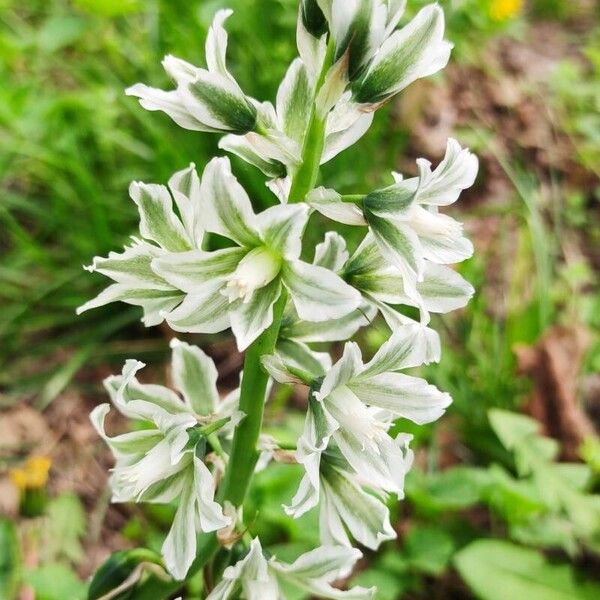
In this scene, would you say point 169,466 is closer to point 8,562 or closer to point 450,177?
point 450,177

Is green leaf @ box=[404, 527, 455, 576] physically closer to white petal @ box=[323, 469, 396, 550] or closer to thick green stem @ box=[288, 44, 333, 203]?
white petal @ box=[323, 469, 396, 550]

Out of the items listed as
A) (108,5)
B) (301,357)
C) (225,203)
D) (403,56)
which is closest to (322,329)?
(301,357)

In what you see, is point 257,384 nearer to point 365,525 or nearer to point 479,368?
point 365,525

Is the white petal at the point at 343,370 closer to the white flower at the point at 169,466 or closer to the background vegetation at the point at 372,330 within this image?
the white flower at the point at 169,466

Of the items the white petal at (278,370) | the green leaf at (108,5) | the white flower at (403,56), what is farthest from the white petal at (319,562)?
the green leaf at (108,5)

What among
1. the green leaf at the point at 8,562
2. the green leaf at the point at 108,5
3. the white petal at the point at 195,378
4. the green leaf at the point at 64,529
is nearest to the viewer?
the white petal at the point at 195,378
